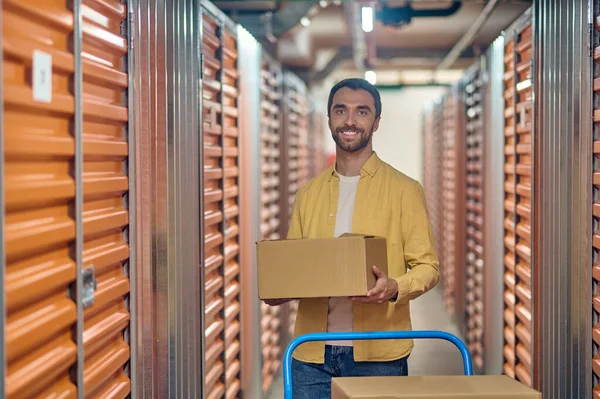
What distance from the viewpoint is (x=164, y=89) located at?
346cm

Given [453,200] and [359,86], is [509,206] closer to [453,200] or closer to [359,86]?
[359,86]

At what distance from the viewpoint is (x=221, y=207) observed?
4.66m

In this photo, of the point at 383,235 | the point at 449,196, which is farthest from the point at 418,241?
the point at 449,196

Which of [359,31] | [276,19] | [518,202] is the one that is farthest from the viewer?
[359,31]

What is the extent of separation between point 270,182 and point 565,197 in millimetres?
3524

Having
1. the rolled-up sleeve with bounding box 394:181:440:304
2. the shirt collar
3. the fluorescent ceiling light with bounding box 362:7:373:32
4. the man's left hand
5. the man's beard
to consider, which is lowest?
the man's left hand

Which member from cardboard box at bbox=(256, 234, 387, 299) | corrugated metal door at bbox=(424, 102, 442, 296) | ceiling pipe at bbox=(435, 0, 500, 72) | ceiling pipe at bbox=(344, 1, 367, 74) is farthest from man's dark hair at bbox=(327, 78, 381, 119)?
corrugated metal door at bbox=(424, 102, 442, 296)

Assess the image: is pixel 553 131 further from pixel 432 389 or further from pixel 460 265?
pixel 460 265

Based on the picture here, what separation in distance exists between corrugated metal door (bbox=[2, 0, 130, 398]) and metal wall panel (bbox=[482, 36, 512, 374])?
3436mm

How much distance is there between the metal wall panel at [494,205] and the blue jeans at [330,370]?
283 centimetres

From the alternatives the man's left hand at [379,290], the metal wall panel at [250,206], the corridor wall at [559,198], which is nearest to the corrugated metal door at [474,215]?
the corridor wall at [559,198]

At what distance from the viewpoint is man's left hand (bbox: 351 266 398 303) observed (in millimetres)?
2947

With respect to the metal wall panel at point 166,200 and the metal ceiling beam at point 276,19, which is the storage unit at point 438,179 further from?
the metal wall panel at point 166,200

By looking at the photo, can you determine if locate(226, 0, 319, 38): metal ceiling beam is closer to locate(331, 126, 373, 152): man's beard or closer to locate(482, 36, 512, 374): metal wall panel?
locate(482, 36, 512, 374): metal wall panel
